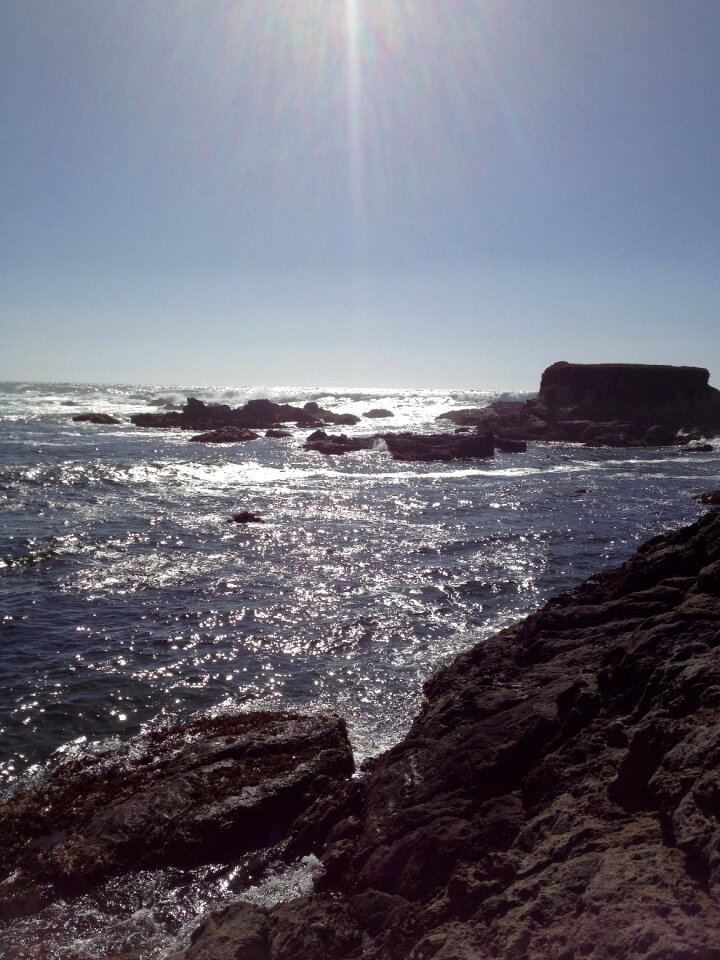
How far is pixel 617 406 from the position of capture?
233ft

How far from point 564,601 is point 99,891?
9.02 m

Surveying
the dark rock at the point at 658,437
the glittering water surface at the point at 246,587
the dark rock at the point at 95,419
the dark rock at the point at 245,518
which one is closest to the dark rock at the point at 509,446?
the dark rock at the point at 658,437

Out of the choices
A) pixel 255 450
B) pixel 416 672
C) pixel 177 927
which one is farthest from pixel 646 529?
pixel 255 450

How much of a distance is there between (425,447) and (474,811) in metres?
45.7

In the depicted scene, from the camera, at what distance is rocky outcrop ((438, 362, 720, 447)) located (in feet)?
218

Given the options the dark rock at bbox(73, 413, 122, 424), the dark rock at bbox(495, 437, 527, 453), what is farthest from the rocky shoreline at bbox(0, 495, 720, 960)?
the dark rock at bbox(73, 413, 122, 424)

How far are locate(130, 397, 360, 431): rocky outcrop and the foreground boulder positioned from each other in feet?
197

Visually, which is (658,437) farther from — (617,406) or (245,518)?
(245,518)

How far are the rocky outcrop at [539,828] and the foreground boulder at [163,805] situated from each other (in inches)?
23.0

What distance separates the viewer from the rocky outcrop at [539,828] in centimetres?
438

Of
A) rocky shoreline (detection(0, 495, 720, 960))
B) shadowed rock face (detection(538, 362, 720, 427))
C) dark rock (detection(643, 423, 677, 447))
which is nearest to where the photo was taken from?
rocky shoreline (detection(0, 495, 720, 960))

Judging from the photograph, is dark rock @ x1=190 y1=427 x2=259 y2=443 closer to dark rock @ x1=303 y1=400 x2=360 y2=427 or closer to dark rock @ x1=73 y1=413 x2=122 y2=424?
dark rock @ x1=73 y1=413 x2=122 y2=424

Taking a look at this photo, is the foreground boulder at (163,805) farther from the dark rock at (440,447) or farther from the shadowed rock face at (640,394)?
the shadowed rock face at (640,394)

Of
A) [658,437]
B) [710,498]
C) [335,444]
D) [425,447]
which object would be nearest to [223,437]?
[335,444]
